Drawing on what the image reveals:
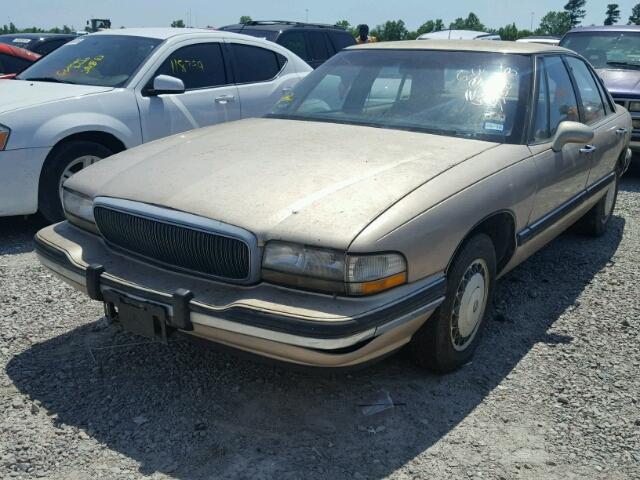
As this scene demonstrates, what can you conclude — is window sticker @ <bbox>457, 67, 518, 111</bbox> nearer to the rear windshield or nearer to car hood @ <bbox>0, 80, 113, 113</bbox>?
car hood @ <bbox>0, 80, 113, 113</bbox>

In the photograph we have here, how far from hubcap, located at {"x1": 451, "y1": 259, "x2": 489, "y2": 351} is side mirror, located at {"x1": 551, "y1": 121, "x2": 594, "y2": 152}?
1.02 meters

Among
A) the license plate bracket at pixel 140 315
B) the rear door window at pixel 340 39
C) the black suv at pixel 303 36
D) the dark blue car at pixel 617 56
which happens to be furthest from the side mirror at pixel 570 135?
the rear door window at pixel 340 39

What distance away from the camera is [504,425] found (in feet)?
9.70

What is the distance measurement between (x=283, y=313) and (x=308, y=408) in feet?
2.32

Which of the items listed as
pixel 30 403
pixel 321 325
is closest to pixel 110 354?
pixel 30 403

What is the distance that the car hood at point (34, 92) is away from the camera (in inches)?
203

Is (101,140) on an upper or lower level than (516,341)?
upper

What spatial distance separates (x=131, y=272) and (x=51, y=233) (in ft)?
2.41

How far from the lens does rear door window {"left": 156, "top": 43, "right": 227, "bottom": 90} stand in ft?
19.7

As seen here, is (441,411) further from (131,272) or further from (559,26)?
(559,26)

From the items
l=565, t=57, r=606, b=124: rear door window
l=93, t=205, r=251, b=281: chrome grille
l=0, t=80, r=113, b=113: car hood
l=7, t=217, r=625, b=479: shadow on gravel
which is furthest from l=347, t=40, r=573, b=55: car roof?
l=0, t=80, r=113, b=113: car hood

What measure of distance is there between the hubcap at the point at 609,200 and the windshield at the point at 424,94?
2181 mm

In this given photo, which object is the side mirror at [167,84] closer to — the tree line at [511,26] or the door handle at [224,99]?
the door handle at [224,99]

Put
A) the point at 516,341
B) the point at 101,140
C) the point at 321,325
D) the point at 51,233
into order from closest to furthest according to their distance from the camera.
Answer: the point at 321,325, the point at 51,233, the point at 516,341, the point at 101,140
